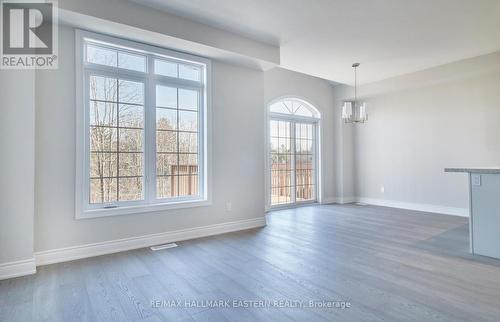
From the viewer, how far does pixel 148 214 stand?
3707 mm

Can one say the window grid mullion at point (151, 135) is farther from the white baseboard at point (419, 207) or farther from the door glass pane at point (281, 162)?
the white baseboard at point (419, 207)

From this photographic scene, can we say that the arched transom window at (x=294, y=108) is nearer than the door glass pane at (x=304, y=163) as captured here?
Yes

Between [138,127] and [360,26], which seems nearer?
[138,127]

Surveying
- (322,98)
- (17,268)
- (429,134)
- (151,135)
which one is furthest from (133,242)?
(429,134)

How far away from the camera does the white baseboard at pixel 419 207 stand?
5.52 m

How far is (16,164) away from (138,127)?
138 cm

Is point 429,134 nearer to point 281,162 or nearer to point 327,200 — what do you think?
point 327,200

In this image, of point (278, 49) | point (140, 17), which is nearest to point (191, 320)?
point (140, 17)

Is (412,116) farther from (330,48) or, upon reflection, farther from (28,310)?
(28,310)

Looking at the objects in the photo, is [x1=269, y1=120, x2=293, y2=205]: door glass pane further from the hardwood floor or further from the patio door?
the hardwood floor

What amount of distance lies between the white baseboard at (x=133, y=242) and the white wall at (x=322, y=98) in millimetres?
3165

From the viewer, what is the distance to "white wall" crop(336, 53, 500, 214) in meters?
5.24

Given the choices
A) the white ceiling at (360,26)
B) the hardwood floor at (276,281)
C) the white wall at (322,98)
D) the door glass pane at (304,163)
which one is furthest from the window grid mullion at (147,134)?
the door glass pane at (304,163)

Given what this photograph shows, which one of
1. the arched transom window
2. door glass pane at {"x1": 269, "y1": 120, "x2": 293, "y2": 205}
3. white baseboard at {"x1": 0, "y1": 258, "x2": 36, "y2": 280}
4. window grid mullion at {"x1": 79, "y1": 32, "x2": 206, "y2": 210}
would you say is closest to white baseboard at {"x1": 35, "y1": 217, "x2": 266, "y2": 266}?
white baseboard at {"x1": 0, "y1": 258, "x2": 36, "y2": 280}
